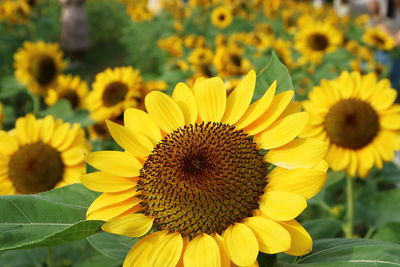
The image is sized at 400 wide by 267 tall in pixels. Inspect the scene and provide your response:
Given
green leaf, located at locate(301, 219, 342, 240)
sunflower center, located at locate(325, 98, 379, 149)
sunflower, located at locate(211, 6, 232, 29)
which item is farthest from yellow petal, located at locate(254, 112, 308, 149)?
sunflower, located at locate(211, 6, 232, 29)

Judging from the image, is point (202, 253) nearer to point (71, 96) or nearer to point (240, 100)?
point (240, 100)

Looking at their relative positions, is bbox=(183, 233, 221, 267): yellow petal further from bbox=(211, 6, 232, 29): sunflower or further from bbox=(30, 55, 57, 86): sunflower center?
bbox=(211, 6, 232, 29): sunflower

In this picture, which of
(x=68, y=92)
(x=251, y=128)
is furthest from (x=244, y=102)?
(x=68, y=92)

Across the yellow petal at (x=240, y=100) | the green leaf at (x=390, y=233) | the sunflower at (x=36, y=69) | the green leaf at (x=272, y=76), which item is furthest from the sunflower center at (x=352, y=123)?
the sunflower at (x=36, y=69)

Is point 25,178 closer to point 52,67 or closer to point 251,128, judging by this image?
point 251,128

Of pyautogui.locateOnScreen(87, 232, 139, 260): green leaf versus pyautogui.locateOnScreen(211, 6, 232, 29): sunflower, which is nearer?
pyautogui.locateOnScreen(87, 232, 139, 260): green leaf

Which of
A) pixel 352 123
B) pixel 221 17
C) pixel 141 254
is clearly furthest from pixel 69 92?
pixel 221 17

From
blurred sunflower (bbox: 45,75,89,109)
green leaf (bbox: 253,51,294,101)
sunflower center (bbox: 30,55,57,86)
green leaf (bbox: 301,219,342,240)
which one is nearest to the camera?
green leaf (bbox: 253,51,294,101)

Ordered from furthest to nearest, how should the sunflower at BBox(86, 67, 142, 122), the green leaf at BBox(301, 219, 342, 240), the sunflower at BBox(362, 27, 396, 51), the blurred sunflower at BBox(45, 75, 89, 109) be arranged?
the sunflower at BBox(362, 27, 396, 51) → the blurred sunflower at BBox(45, 75, 89, 109) → the sunflower at BBox(86, 67, 142, 122) → the green leaf at BBox(301, 219, 342, 240)
